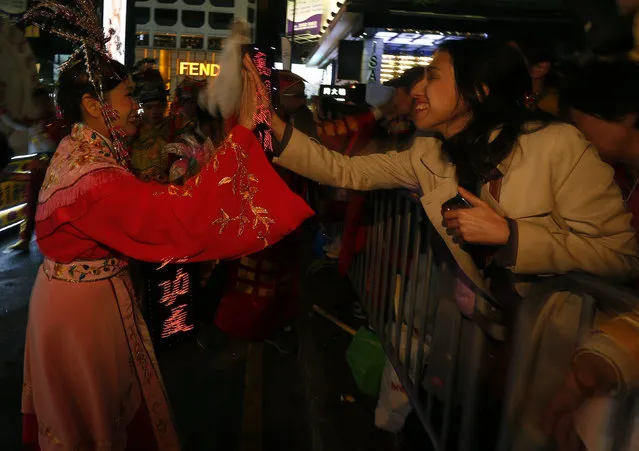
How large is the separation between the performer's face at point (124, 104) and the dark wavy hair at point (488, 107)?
137 centimetres

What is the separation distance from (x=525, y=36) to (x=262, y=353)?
3.10m

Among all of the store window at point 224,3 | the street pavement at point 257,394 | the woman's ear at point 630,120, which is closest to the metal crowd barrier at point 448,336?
the street pavement at point 257,394

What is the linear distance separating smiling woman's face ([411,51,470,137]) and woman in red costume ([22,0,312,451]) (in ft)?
2.24

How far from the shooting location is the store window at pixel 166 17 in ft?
179

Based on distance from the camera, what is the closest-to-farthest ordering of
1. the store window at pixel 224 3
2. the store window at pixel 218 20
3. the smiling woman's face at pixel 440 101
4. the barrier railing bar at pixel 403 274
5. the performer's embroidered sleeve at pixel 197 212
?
the performer's embroidered sleeve at pixel 197 212 < the smiling woman's face at pixel 440 101 < the barrier railing bar at pixel 403 274 < the store window at pixel 218 20 < the store window at pixel 224 3

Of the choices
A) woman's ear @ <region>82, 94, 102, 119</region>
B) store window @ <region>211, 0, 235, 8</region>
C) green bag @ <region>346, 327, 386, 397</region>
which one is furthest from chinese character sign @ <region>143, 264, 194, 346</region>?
store window @ <region>211, 0, 235, 8</region>

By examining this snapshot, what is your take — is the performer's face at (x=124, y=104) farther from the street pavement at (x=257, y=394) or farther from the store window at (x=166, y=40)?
the store window at (x=166, y=40)

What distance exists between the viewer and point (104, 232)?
195 cm

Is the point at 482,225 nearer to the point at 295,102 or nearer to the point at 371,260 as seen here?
the point at 371,260

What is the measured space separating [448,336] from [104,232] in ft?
5.14

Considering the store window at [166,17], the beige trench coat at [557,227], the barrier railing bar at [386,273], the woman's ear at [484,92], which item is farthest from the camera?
the store window at [166,17]

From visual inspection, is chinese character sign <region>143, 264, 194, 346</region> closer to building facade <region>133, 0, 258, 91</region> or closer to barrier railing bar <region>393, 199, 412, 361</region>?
barrier railing bar <region>393, 199, 412, 361</region>

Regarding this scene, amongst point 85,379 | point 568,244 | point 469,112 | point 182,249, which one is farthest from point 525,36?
point 85,379

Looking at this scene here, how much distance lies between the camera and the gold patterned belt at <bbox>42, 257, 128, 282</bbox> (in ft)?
7.00
